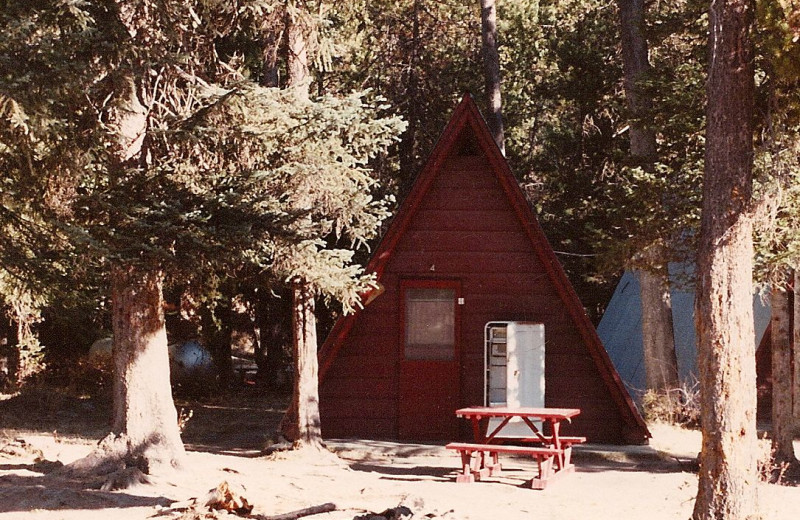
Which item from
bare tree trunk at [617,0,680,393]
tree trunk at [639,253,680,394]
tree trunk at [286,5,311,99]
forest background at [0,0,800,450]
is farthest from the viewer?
tree trunk at [639,253,680,394]

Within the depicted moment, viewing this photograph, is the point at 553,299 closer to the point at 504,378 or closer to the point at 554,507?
the point at 504,378

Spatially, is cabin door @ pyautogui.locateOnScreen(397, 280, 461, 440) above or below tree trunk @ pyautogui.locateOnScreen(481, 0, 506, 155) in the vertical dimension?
below

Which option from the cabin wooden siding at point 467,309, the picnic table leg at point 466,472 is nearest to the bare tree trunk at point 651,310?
the cabin wooden siding at point 467,309

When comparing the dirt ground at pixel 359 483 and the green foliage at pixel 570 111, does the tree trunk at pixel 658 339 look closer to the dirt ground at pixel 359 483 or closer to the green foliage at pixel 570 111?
the green foliage at pixel 570 111

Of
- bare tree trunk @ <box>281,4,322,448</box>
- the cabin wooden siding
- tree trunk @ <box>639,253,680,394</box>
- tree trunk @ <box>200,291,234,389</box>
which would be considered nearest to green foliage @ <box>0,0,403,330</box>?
bare tree trunk @ <box>281,4,322,448</box>

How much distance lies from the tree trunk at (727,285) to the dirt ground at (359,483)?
1.85 ft

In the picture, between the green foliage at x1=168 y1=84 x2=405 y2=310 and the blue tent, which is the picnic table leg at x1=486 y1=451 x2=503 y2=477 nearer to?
the green foliage at x1=168 y1=84 x2=405 y2=310

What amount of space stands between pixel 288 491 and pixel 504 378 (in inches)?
224

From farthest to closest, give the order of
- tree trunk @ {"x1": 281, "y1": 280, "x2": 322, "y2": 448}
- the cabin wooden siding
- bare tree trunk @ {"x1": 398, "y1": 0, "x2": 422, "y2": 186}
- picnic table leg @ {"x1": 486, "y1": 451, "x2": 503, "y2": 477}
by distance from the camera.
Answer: bare tree trunk @ {"x1": 398, "y1": 0, "x2": 422, "y2": 186}
the cabin wooden siding
tree trunk @ {"x1": 281, "y1": 280, "x2": 322, "y2": 448}
picnic table leg @ {"x1": 486, "y1": 451, "x2": 503, "y2": 477}

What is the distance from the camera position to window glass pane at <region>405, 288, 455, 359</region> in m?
17.1

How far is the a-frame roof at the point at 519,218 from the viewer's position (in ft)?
54.6

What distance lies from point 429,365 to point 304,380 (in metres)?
2.55

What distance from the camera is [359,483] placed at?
13.0m

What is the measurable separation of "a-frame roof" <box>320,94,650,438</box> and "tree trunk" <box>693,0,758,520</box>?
7.21 meters
